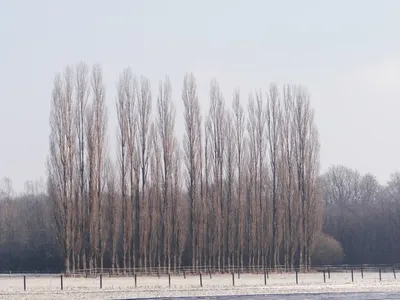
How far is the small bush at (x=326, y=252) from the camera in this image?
74.3m

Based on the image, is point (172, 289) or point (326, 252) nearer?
point (172, 289)

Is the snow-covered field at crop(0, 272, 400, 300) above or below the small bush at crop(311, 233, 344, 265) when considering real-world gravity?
below

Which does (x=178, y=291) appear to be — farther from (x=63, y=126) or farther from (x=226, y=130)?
(x=226, y=130)

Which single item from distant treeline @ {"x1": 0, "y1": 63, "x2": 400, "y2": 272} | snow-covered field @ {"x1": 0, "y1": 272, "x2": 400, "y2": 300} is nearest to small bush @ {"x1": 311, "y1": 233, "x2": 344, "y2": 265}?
distant treeline @ {"x1": 0, "y1": 63, "x2": 400, "y2": 272}

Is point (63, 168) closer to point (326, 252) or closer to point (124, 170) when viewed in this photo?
point (124, 170)

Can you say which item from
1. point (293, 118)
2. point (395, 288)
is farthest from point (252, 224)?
point (395, 288)

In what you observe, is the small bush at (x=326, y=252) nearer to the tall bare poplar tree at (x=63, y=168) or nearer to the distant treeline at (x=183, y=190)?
the distant treeline at (x=183, y=190)

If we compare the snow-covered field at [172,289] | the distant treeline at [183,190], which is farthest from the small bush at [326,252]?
the snow-covered field at [172,289]

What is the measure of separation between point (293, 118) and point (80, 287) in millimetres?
33105

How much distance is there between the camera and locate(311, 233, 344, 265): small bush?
244ft

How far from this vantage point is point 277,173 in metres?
67.1

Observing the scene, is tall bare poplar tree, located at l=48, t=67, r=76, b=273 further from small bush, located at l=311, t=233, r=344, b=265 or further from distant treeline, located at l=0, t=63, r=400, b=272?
small bush, located at l=311, t=233, r=344, b=265

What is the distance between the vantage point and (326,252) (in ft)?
251

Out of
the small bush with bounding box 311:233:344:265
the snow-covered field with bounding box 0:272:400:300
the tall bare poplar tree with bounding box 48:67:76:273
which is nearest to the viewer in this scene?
the snow-covered field with bounding box 0:272:400:300
